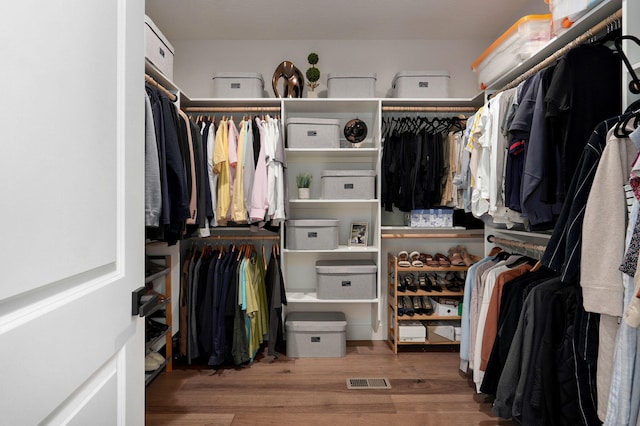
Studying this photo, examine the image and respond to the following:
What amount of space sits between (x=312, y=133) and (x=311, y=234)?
2.63 ft

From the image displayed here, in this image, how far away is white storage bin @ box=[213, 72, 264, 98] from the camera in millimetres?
2945

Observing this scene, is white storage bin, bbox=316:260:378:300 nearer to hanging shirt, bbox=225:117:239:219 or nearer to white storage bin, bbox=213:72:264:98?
hanging shirt, bbox=225:117:239:219

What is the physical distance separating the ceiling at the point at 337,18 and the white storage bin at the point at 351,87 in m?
0.44

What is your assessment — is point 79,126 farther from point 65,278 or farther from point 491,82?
point 491,82

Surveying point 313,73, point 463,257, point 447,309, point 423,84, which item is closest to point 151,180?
point 313,73

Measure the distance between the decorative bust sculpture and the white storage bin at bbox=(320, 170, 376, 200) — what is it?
0.71 m

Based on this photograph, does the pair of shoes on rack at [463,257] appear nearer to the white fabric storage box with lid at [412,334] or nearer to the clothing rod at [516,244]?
the clothing rod at [516,244]

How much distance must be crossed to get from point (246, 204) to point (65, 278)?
2.05 meters

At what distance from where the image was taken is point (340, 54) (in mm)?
3287

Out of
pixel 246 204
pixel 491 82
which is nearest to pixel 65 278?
Answer: pixel 246 204

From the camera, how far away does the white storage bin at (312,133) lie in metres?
2.91

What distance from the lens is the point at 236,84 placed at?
2.96m

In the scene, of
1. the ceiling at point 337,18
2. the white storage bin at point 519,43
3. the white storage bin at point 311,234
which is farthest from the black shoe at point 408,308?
the ceiling at point 337,18

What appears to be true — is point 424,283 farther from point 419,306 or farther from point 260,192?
point 260,192
